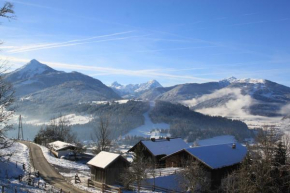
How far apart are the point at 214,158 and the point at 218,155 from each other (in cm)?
214

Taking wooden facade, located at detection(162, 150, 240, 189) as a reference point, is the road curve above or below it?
below

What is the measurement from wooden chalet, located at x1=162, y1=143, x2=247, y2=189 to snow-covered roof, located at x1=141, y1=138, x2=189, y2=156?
5702mm

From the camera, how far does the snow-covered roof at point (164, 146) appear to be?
199 feet

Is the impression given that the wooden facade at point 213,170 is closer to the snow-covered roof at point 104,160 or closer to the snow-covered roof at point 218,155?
the snow-covered roof at point 218,155

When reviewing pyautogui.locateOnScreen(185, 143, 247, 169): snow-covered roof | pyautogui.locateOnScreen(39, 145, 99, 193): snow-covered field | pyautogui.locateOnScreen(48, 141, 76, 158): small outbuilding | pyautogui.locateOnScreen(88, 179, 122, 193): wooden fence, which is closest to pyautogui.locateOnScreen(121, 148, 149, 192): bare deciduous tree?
pyautogui.locateOnScreen(88, 179, 122, 193): wooden fence

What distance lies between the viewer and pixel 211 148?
169ft

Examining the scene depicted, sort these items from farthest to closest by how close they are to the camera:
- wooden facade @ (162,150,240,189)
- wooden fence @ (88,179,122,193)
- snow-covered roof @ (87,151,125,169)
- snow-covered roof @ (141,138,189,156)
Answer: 1. snow-covered roof @ (141,138,189,156)
2. wooden facade @ (162,150,240,189)
3. snow-covered roof @ (87,151,125,169)
4. wooden fence @ (88,179,122,193)

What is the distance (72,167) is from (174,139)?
2564 cm

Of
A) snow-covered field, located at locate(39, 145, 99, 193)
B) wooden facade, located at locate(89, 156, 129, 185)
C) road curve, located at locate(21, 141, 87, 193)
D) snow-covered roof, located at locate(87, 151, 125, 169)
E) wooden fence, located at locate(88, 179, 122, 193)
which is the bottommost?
snow-covered field, located at locate(39, 145, 99, 193)

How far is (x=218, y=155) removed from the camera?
49344 mm

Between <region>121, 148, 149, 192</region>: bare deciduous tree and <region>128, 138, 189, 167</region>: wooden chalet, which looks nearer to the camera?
<region>121, 148, 149, 192</region>: bare deciduous tree

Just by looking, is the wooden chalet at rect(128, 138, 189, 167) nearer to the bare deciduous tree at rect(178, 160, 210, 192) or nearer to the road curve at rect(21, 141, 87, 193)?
the bare deciduous tree at rect(178, 160, 210, 192)

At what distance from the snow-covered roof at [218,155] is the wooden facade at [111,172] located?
45.2 ft

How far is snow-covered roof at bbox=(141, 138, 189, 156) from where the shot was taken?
60600 mm
